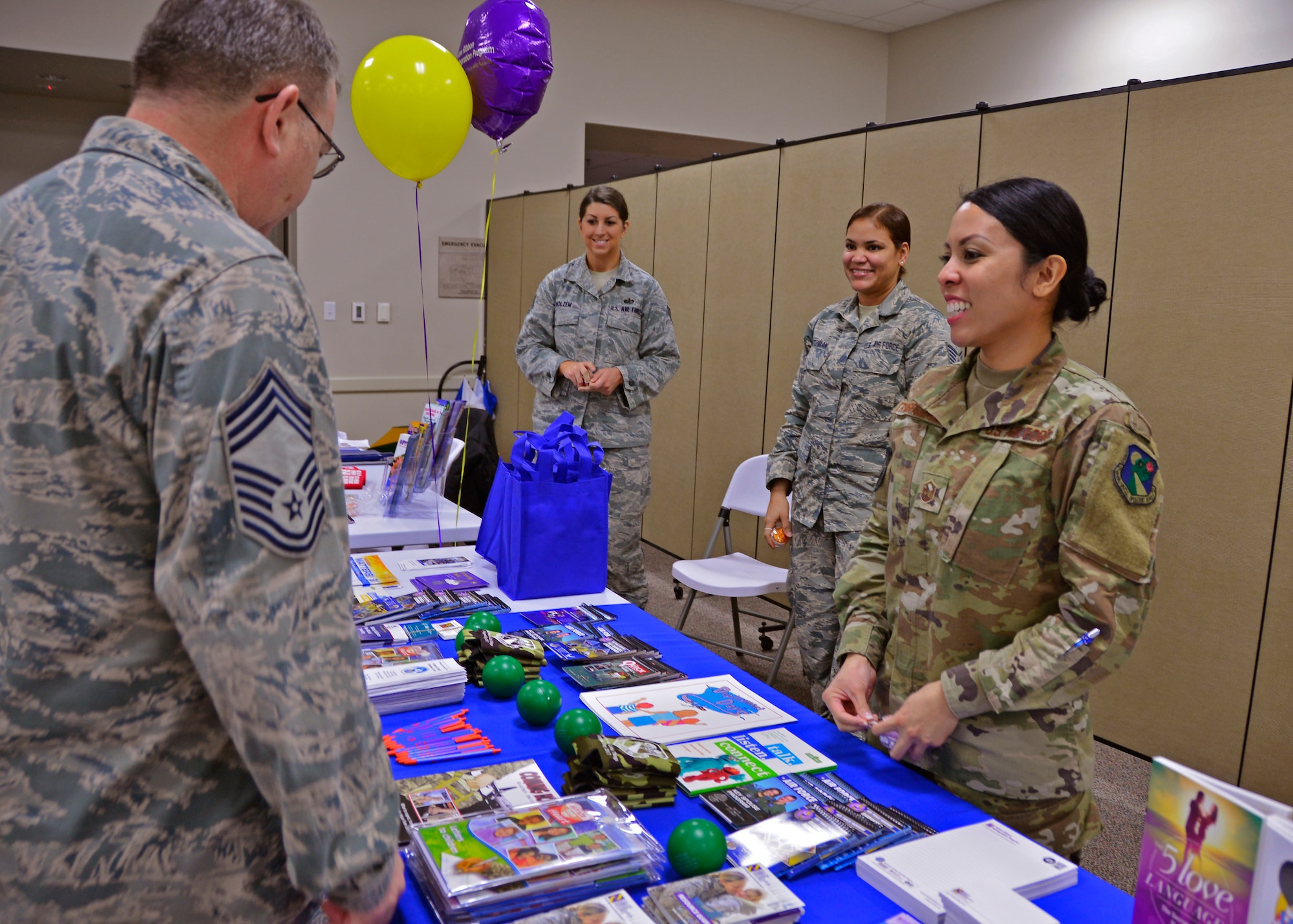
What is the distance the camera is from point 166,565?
73cm

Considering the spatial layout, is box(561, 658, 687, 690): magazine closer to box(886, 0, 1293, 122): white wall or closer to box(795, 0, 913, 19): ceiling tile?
box(886, 0, 1293, 122): white wall

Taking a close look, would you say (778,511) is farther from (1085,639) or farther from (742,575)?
(1085,639)

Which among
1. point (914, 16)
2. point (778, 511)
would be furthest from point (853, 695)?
point (914, 16)

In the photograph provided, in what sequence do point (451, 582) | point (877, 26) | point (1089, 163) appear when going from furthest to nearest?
1. point (877, 26)
2. point (1089, 163)
3. point (451, 582)

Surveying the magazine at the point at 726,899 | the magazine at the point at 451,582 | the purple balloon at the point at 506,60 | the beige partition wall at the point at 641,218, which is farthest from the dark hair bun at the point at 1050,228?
the beige partition wall at the point at 641,218

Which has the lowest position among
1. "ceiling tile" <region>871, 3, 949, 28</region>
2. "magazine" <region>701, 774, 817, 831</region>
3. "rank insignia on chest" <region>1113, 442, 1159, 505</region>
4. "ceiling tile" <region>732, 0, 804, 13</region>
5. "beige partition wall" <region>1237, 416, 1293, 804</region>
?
"beige partition wall" <region>1237, 416, 1293, 804</region>

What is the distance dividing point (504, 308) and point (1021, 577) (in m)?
5.84

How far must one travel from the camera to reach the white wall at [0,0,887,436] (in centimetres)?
624

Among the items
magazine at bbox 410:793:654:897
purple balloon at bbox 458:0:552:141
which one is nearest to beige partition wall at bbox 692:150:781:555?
purple balloon at bbox 458:0:552:141

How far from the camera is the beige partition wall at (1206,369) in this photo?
2.64m

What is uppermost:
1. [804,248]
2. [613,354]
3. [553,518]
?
[804,248]

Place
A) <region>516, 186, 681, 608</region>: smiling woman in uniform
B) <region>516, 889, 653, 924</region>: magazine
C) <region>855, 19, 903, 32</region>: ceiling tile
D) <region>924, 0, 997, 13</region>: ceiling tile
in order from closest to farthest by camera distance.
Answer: <region>516, 889, 653, 924</region>: magazine
<region>516, 186, 681, 608</region>: smiling woman in uniform
<region>924, 0, 997, 13</region>: ceiling tile
<region>855, 19, 903, 32</region>: ceiling tile

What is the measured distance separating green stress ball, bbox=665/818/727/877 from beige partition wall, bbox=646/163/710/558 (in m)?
3.90

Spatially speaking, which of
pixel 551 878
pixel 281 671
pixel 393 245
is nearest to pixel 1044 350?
pixel 551 878
